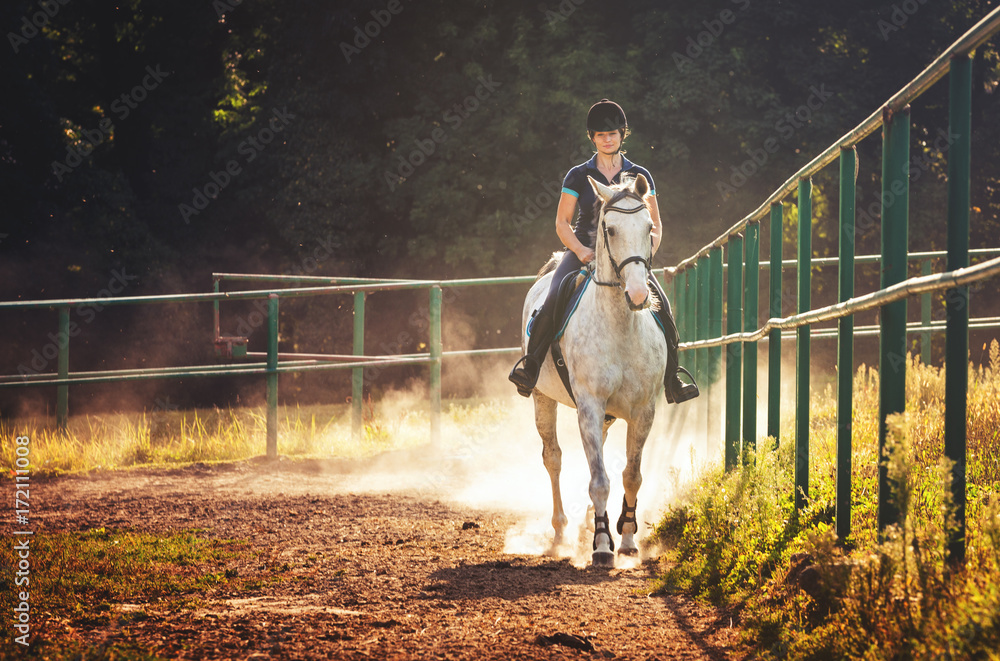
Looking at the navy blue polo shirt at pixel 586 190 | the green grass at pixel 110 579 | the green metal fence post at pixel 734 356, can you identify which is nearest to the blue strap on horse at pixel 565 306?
the navy blue polo shirt at pixel 586 190

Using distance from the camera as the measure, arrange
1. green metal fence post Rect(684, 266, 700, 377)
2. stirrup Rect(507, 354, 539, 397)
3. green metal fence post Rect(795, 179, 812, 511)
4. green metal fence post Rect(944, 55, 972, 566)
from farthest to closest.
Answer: green metal fence post Rect(684, 266, 700, 377), stirrup Rect(507, 354, 539, 397), green metal fence post Rect(795, 179, 812, 511), green metal fence post Rect(944, 55, 972, 566)

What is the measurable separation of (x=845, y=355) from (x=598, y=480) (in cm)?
206

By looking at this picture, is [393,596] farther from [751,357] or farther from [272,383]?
[272,383]

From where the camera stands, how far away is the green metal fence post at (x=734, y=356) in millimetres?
6137

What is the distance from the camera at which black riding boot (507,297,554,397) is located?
252 inches

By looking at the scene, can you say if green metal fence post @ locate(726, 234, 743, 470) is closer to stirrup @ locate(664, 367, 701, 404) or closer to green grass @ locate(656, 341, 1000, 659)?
green grass @ locate(656, 341, 1000, 659)

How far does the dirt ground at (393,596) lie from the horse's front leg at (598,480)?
19cm

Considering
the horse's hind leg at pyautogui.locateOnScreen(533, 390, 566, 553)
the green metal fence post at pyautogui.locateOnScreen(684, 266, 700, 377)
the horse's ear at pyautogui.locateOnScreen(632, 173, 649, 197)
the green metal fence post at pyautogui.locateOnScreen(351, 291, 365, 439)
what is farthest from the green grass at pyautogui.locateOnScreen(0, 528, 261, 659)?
the green metal fence post at pyautogui.locateOnScreen(351, 291, 365, 439)

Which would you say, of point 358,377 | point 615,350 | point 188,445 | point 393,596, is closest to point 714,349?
point 615,350

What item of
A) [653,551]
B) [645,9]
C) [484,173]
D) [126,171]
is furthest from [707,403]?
[126,171]

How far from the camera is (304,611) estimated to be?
13.2ft

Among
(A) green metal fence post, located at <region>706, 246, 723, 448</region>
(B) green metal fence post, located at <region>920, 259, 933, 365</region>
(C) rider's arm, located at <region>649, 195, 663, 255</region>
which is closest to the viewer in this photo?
(C) rider's arm, located at <region>649, 195, 663, 255</region>

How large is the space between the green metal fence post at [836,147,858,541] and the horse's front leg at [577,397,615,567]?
6.28ft

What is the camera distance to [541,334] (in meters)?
6.42
